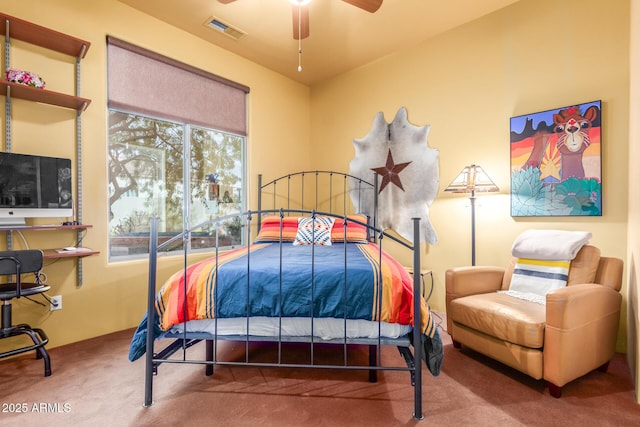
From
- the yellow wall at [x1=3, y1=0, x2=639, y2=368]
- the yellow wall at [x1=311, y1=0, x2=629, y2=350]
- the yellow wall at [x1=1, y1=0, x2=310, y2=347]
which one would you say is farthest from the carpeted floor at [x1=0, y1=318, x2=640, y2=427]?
the yellow wall at [x1=311, y1=0, x2=629, y2=350]

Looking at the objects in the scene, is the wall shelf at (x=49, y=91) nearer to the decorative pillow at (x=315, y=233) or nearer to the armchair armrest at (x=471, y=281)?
the decorative pillow at (x=315, y=233)

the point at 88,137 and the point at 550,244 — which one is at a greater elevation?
the point at 88,137

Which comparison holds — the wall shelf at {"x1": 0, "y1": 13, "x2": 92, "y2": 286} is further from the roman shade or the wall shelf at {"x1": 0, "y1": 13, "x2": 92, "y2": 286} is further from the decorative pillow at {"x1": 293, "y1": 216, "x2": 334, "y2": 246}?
the decorative pillow at {"x1": 293, "y1": 216, "x2": 334, "y2": 246}

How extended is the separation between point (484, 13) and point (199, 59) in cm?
277

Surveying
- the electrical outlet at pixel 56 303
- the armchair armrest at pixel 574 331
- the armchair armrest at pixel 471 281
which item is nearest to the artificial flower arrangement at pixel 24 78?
the electrical outlet at pixel 56 303

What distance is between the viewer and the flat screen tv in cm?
202

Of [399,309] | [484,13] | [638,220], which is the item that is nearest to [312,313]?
[399,309]

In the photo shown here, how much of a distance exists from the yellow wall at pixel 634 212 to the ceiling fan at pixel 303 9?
155 cm

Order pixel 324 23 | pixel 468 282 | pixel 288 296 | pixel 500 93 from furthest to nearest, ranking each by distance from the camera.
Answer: pixel 324 23 < pixel 500 93 < pixel 468 282 < pixel 288 296

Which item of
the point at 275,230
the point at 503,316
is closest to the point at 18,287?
the point at 275,230

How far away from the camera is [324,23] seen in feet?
9.58

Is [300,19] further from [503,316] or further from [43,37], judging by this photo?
[503,316]

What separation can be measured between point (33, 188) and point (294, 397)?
2.22 metres

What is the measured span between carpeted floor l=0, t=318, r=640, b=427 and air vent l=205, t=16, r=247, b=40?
2929 mm
